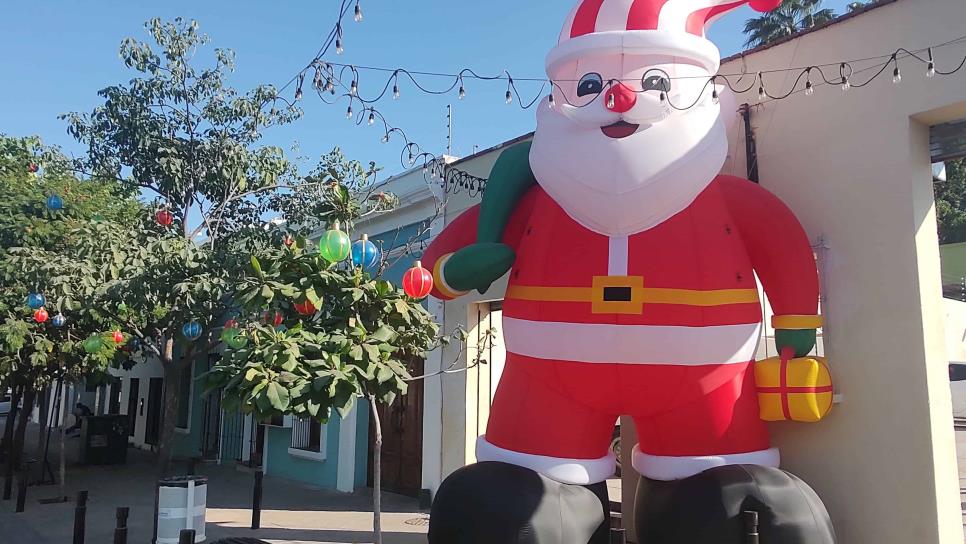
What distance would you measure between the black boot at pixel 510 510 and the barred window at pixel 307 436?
25.1 ft

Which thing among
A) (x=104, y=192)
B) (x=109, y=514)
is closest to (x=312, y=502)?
(x=109, y=514)

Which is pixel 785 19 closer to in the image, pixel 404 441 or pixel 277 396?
pixel 404 441

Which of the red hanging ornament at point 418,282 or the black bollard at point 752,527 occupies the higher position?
the red hanging ornament at point 418,282

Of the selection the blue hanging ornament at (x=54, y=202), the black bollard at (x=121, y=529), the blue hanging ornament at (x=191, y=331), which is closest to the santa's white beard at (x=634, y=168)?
the black bollard at (x=121, y=529)

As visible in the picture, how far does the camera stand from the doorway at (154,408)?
17.1m

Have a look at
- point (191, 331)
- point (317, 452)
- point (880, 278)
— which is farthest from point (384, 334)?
point (317, 452)

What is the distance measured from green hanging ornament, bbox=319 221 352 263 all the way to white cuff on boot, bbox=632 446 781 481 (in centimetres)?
222

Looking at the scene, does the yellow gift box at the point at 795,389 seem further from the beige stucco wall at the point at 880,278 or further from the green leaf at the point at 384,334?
the green leaf at the point at 384,334

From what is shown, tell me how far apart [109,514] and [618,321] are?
771cm

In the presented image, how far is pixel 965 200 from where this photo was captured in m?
21.4

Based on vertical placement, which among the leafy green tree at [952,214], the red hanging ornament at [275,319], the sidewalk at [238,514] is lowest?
the sidewalk at [238,514]

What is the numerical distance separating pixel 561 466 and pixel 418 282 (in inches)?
53.0

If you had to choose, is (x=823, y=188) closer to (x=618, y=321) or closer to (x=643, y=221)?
(x=643, y=221)

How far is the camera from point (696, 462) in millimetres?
3799
